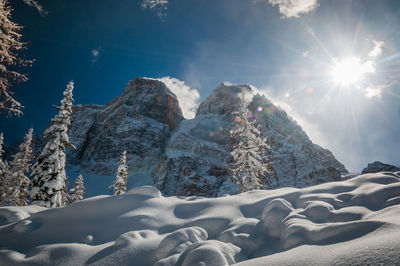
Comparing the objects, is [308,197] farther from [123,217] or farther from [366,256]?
[123,217]

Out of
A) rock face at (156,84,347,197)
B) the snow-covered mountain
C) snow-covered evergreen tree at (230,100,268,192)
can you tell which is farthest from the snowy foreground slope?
the snow-covered mountain

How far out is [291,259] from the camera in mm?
2135

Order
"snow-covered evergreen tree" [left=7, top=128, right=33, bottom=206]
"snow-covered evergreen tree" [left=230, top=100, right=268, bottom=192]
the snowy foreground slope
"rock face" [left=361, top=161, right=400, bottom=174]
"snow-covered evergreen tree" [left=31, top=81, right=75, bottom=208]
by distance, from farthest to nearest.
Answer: "rock face" [left=361, top=161, right=400, bottom=174] → "snow-covered evergreen tree" [left=7, top=128, right=33, bottom=206] → "snow-covered evergreen tree" [left=230, top=100, right=268, bottom=192] → "snow-covered evergreen tree" [left=31, top=81, right=75, bottom=208] → the snowy foreground slope

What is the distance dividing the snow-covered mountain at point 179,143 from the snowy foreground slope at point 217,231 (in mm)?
54958

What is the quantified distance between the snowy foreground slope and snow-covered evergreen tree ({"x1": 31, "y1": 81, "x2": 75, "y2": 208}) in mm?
12182

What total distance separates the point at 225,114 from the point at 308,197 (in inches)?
3792

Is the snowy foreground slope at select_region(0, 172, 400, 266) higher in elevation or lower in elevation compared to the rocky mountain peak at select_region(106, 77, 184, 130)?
lower

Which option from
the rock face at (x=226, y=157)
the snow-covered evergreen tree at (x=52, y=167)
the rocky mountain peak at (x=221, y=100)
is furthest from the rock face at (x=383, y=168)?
the snow-covered evergreen tree at (x=52, y=167)

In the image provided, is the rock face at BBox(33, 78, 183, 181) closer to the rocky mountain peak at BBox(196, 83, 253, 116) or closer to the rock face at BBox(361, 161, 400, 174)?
the rocky mountain peak at BBox(196, 83, 253, 116)

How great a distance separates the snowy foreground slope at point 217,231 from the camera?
2.25 m

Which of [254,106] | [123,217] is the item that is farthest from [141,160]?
[123,217]

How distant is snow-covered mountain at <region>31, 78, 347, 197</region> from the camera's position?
69562mm

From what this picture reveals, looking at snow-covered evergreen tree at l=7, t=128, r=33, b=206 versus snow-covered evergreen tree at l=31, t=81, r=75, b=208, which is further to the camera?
snow-covered evergreen tree at l=7, t=128, r=33, b=206

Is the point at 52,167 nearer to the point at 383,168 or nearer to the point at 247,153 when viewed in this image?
the point at 247,153
